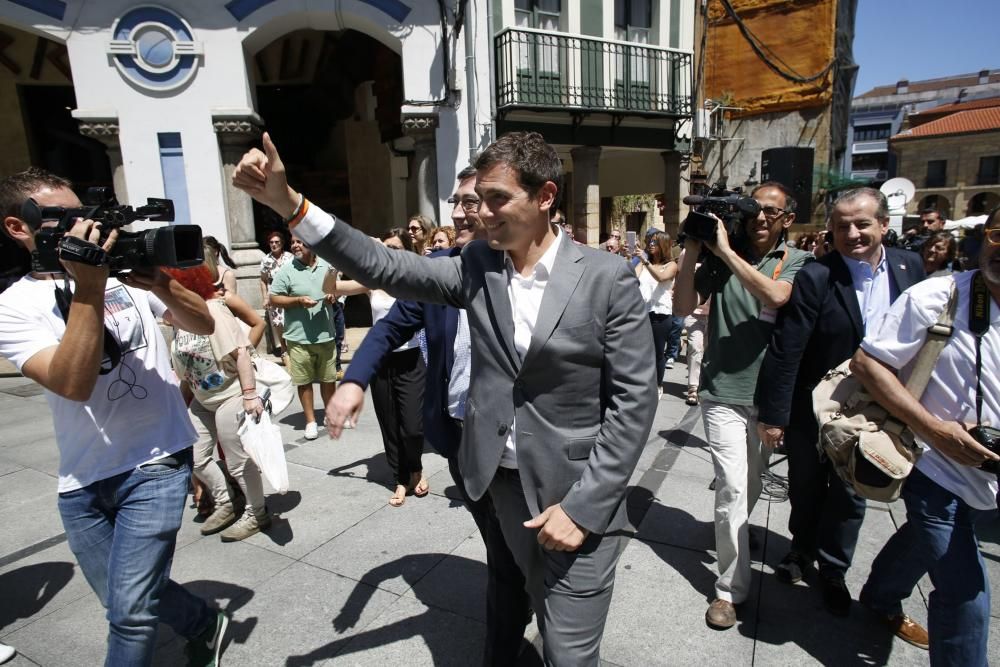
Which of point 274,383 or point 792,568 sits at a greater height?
point 274,383

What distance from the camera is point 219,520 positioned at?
12.4 feet

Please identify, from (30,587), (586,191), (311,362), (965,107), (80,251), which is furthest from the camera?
(965,107)

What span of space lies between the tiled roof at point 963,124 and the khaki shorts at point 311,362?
185 feet

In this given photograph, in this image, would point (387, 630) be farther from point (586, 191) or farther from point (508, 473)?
point (586, 191)

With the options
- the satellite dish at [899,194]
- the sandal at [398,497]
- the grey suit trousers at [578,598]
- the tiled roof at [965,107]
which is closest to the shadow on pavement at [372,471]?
the sandal at [398,497]

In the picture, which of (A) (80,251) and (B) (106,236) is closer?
(A) (80,251)

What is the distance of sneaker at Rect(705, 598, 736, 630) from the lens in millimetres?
2770

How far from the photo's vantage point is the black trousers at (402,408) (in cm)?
416

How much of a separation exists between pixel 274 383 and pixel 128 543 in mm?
1756

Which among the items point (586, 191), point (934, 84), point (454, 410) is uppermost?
point (934, 84)

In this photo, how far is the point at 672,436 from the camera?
5594 millimetres

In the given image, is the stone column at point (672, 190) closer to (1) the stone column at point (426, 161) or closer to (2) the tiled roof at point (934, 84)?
(1) the stone column at point (426, 161)

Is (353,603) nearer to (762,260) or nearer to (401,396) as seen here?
(401,396)

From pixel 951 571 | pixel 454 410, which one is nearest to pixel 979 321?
pixel 951 571
